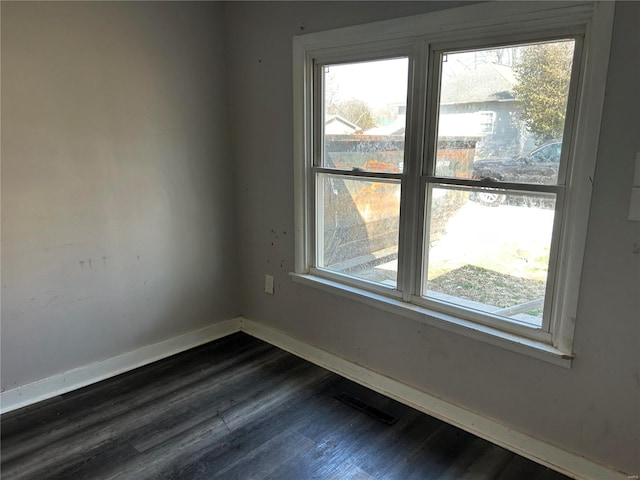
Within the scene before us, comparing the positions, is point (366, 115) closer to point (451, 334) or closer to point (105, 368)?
point (451, 334)

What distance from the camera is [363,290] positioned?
8.41ft

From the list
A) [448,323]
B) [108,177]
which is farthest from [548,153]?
[108,177]

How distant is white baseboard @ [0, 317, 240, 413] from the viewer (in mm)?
2334

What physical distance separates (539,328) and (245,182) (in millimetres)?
2000

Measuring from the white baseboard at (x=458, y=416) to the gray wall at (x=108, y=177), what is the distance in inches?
Answer: 31.9

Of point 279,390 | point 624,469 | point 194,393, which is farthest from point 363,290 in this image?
point 624,469

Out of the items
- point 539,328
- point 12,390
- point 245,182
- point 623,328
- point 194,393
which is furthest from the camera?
point 245,182

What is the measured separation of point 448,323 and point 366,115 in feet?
3.83

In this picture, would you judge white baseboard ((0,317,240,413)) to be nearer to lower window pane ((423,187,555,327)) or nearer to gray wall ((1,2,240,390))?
gray wall ((1,2,240,390))

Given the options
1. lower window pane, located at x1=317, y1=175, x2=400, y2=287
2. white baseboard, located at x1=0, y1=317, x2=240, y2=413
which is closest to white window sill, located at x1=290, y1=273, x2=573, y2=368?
lower window pane, located at x1=317, y1=175, x2=400, y2=287

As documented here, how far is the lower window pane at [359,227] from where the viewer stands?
2410mm

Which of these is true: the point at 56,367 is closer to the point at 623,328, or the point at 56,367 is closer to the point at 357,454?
the point at 357,454

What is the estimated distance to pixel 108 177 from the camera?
2492mm

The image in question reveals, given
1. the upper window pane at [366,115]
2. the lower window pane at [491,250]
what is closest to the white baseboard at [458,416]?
the lower window pane at [491,250]
